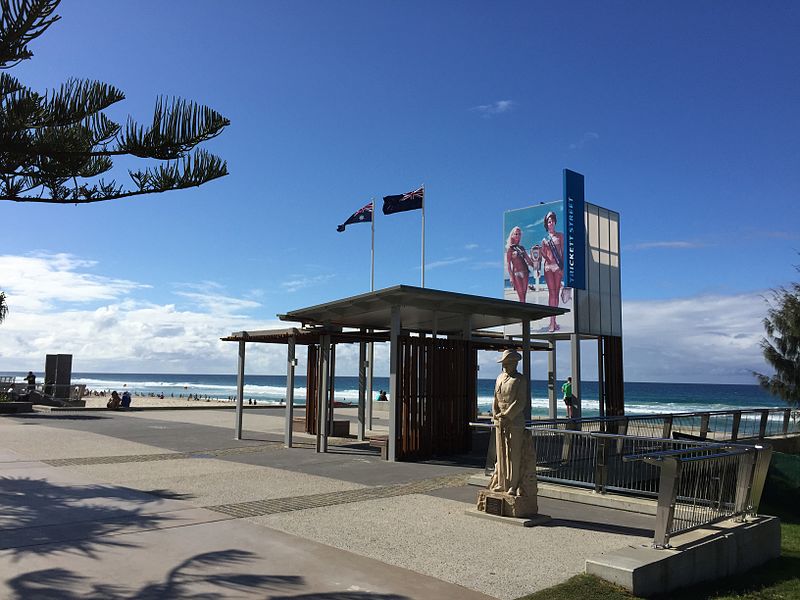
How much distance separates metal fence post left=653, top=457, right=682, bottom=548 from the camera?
605 cm

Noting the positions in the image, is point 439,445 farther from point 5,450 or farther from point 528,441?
point 5,450

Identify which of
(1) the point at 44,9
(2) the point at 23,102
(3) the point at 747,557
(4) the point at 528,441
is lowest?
(3) the point at 747,557

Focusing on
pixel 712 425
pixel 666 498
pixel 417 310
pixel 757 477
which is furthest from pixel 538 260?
pixel 666 498

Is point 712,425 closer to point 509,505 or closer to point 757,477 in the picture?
point 757,477

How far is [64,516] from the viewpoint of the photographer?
7797mm

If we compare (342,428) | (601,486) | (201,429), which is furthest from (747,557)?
(201,429)

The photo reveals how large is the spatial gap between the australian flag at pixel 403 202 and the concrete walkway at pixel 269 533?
466 inches

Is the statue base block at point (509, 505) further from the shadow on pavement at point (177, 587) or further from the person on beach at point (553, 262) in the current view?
the person on beach at point (553, 262)

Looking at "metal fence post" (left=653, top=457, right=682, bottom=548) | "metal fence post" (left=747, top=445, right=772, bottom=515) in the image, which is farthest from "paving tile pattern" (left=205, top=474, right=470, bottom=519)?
"metal fence post" (left=747, top=445, right=772, bottom=515)

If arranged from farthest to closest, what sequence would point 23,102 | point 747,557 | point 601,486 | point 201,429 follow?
point 201,429, point 601,486, point 747,557, point 23,102

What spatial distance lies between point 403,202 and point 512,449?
16081 millimetres

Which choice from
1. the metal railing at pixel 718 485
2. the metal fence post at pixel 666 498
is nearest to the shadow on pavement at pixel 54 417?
the metal railing at pixel 718 485

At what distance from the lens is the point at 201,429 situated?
2048cm

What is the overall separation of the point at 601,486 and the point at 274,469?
589cm
